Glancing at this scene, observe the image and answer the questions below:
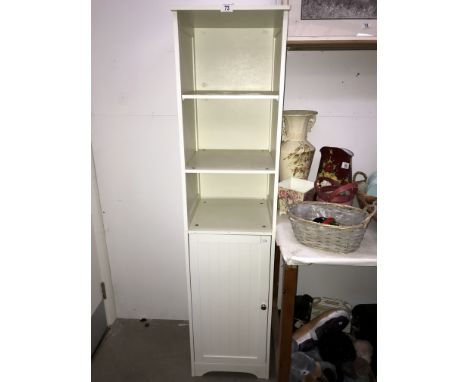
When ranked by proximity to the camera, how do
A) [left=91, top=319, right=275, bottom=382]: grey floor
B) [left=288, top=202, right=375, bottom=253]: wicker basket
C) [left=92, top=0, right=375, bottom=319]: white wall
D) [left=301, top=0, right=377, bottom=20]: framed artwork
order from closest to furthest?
1. [left=288, top=202, right=375, bottom=253]: wicker basket
2. [left=301, top=0, right=377, bottom=20]: framed artwork
3. [left=92, top=0, right=375, bottom=319]: white wall
4. [left=91, top=319, right=275, bottom=382]: grey floor

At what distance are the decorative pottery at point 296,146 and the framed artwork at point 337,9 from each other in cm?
42

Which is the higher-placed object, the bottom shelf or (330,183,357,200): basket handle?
(330,183,357,200): basket handle

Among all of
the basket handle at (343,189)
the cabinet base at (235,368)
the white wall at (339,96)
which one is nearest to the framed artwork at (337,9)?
the white wall at (339,96)

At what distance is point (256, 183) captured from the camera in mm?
1796

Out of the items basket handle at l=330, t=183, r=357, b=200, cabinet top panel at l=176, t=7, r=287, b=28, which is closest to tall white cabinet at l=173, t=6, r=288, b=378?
cabinet top panel at l=176, t=7, r=287, b=28

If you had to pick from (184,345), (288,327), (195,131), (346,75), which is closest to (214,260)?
(288,327)

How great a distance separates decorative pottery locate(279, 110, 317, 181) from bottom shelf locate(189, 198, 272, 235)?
267 mm

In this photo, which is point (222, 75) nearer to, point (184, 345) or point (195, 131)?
point (195, 131)

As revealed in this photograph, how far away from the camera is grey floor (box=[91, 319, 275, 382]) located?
69.0 inches

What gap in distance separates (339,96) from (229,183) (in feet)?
2.52

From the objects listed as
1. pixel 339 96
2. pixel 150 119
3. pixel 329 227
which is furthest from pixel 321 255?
pixel 150 119

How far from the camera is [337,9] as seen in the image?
4.33 feet

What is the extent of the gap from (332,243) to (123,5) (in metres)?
1.53

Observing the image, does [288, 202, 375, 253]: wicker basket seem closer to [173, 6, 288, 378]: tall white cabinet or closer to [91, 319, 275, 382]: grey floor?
[173, 6, 288, 378]: tall white cabinet
